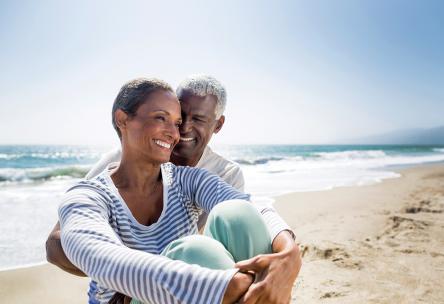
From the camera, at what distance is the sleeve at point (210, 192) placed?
1.81 m

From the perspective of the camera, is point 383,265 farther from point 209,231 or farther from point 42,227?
point 42,227

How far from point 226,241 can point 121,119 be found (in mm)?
939

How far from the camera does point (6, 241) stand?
459cm

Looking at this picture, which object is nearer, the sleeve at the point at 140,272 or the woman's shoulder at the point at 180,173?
the sleeve at the point at 140,272

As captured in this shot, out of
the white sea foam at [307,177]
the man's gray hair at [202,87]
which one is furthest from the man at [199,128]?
the white sea foam at [307,177]

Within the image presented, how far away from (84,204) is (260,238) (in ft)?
2.52

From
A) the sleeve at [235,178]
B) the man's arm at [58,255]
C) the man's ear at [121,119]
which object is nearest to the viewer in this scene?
the man's arm at [58,255]

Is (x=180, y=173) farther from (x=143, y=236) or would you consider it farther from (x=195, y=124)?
(x=195, y=124)

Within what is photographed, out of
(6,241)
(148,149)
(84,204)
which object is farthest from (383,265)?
(6,241)

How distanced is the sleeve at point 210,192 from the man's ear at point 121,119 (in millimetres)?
425

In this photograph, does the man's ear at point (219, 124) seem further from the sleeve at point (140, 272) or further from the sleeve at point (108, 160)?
the sleeve at point (140, 272)

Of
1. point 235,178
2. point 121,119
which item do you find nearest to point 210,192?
point 121,119

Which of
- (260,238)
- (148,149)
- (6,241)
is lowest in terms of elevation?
(6,241)

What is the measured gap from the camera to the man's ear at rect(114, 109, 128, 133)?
191cm
